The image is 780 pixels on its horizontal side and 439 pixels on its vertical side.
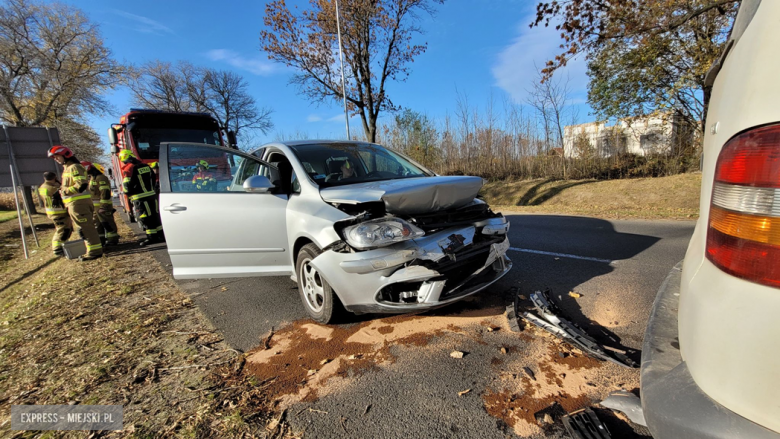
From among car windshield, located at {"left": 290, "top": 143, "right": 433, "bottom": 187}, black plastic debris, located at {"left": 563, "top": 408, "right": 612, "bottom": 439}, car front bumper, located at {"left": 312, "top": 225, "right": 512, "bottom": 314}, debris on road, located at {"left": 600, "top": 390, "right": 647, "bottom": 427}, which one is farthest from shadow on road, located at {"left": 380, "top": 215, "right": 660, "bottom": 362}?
car windshield, located at {"left": 290, "top": 143, "right": 433, "bottom": 187}

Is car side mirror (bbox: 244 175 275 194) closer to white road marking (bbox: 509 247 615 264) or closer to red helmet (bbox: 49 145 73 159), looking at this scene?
white road marking (bbox: 509 247 615 264)

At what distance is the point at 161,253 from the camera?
637cm

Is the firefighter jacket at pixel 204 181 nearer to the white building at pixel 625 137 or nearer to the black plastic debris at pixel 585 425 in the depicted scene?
the black plastic debris at pixel 585 425

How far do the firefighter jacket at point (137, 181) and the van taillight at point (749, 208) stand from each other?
805 cm

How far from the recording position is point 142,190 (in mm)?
6645

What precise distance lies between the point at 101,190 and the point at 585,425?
9161mm

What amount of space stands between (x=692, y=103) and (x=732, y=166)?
16291mm

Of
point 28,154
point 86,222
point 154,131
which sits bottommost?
point 86,222

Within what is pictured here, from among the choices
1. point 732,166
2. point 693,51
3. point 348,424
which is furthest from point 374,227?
point 693,51

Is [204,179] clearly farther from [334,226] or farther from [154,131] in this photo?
[154,131]

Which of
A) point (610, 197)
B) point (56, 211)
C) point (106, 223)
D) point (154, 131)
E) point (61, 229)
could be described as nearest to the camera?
point (56, 211)

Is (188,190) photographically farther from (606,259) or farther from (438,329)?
(606,259)

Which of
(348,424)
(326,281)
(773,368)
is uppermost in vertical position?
(773,368)

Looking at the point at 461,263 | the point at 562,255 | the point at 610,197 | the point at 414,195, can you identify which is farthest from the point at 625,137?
the point at 414,195
